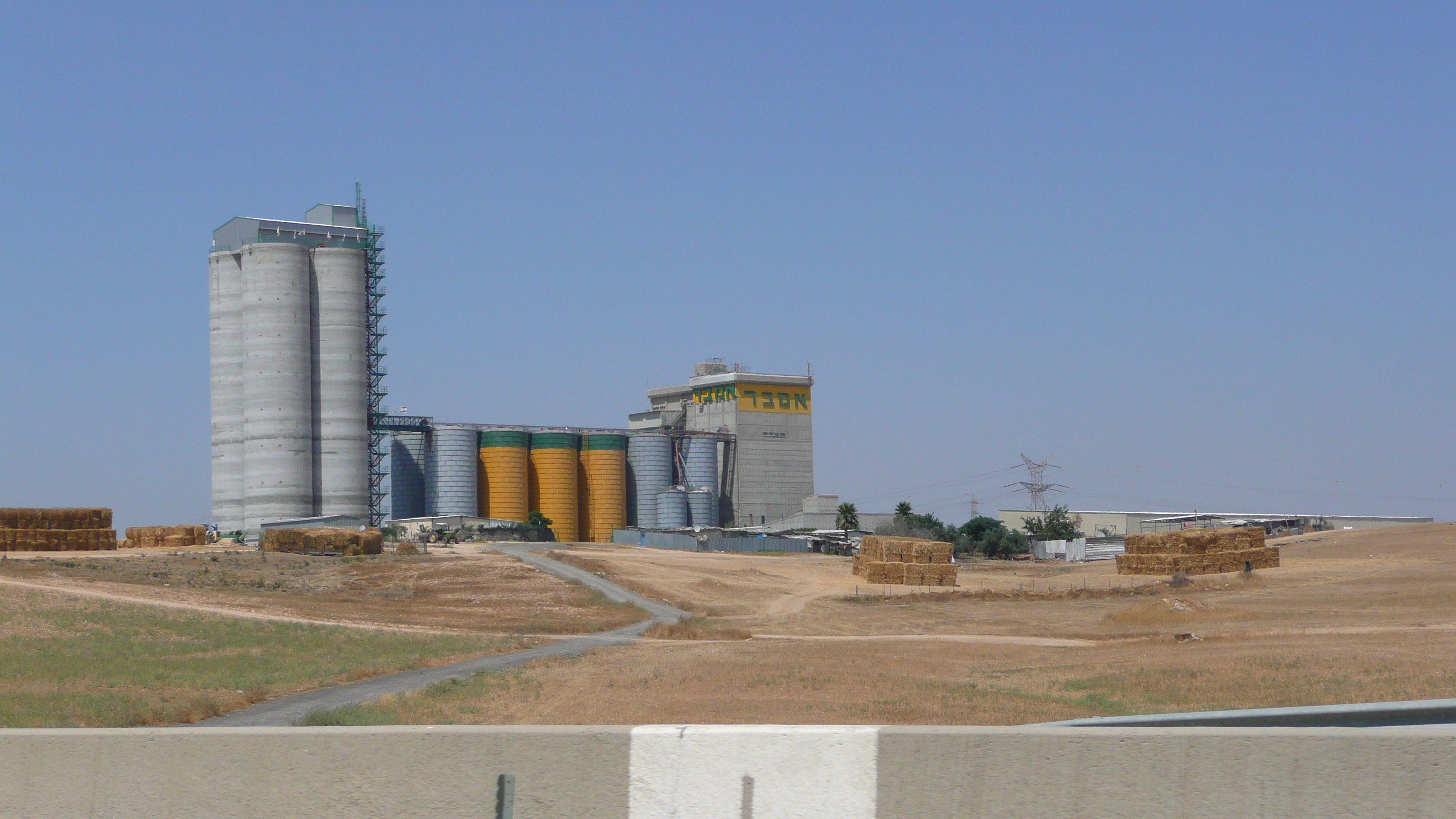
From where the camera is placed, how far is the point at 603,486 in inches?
5822

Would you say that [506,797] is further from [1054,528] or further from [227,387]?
[1054,528]

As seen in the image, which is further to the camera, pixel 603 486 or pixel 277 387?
pixel 603 486

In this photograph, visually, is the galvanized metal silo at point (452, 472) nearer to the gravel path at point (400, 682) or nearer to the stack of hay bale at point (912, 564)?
the stack of hay bale at point (912, 564)

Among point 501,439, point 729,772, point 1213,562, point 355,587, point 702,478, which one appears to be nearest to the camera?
point 729,772

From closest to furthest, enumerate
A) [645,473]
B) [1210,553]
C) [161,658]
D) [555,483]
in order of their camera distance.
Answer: [161,658] → [1210,553] → [555,483] → [645,473]

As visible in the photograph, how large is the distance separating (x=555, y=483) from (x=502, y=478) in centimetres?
635

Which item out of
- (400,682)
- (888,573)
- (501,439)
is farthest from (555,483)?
(400,682)

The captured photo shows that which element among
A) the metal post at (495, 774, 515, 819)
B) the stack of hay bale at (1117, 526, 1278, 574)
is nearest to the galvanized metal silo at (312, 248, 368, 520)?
the stack of hay bale at (1117, 526, 1278, 574)

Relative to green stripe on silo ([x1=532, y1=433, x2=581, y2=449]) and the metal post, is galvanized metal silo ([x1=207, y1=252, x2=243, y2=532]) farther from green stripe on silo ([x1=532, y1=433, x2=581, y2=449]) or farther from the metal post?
the metal post

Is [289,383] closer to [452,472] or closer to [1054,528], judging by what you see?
[452,472]

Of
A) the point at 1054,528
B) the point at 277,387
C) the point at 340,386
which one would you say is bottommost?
the point at 1054,528

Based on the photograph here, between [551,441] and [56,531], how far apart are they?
209 feet

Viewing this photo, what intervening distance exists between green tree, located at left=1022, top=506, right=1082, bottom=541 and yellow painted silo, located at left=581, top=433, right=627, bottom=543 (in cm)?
4714

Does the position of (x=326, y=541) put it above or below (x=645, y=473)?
below
